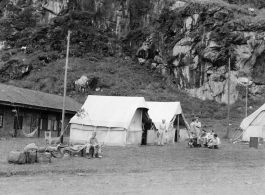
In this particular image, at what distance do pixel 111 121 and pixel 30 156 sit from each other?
10.1 m

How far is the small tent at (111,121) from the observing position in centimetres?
2283

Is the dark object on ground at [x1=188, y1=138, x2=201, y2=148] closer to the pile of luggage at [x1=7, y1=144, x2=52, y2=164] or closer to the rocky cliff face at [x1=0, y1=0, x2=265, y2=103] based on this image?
the pile of luggage at [x1=7, y1=144, x2=52, y2=164]

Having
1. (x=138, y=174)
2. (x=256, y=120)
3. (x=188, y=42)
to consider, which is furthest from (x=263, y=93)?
(x=138, y=174)

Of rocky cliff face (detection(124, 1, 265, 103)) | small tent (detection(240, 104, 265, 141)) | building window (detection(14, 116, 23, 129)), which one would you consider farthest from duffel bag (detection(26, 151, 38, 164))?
rocky cliff face (detection(124, 1, 265, 103))

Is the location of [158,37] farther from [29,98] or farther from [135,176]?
[135,176]

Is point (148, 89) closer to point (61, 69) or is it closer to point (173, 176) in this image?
point (61, 69)

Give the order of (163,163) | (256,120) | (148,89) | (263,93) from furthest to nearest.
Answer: (148,89) < (263,93) < (256,120) < (163,163)

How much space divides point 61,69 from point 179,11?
63.3 ft

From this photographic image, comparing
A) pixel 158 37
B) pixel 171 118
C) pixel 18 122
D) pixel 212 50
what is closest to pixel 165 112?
pixel 171 118

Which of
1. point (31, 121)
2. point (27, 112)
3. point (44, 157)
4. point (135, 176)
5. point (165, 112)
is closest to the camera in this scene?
point (135, 176)

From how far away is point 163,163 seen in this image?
14617 millimetres

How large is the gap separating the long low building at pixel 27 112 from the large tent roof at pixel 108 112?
5.63 metres

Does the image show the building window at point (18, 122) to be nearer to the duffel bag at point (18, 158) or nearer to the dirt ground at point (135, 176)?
the dirt ground at point (135, 176)

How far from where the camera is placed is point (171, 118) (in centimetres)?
→ 2764
